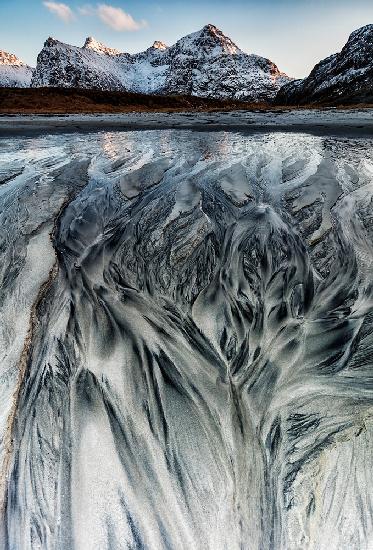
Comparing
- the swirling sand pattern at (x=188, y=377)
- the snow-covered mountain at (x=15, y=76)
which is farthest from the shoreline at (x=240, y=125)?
the snow-covered mountain at (x=15, y=76)

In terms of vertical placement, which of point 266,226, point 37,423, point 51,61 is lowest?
point 37,423

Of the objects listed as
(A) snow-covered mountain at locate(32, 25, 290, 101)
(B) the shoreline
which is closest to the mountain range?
(A) snow-covered mountain at locate(32, 25, 290, 101)

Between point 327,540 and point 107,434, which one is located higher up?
point 107,434

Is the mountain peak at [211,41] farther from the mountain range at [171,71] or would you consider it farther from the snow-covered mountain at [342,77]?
the snow-covered mountain at [342,77]

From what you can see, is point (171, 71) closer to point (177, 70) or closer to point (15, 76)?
point (177, 70)

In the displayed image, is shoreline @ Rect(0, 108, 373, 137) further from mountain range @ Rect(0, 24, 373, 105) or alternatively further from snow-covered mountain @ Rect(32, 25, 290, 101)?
snow-covered mountain @ Rect(32, 25, 290, 101)

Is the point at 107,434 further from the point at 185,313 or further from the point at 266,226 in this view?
the point at 266,226

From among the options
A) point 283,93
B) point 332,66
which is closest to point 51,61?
point 283,93

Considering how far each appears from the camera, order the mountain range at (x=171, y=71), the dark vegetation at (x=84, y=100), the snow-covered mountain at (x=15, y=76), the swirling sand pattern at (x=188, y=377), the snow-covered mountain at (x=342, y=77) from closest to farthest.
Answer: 1. the swirling sand pattern at (x=188, y=377)
2. the dark vegetation at (x=84, y=100)
3. the snow-covered mountain at (x=342, y=77)
4. the mountain range at (x=171, y=71)
5. the snow-covered mountain at (x=15, y=76)
